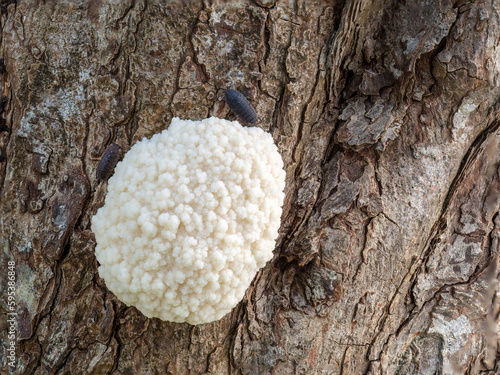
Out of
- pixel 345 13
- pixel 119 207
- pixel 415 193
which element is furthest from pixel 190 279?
pixel 345 13

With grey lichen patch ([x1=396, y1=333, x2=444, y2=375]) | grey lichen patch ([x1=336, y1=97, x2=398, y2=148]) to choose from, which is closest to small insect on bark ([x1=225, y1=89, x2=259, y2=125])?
grey lichen patch ([x1=336, y1=97, x2=398, y2=148])

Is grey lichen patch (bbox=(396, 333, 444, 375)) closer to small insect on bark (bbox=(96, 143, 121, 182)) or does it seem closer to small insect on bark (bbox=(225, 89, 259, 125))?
small insect on bark (bbox=(225, 89, 259, 125))

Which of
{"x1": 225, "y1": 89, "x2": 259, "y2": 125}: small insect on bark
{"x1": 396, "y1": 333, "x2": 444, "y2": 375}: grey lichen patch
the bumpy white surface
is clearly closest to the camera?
the bumpy white surface

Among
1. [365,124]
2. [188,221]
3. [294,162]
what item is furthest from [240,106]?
[365,124]

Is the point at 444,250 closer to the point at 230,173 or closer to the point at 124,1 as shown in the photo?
the point at 230,173

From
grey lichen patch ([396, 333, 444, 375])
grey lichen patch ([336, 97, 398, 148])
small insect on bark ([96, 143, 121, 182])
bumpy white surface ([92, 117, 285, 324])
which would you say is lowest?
grey lichen patch ([396, 333, 444, 375])
